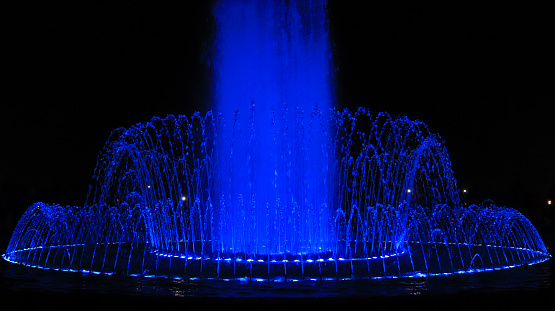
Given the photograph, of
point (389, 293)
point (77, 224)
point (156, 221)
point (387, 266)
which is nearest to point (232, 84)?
point (156, 221)

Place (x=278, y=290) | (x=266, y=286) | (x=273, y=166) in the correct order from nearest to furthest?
(x=278, y=290) → (x=266, y=286) → (x=273, y=166)

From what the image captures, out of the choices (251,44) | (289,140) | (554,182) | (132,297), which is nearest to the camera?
(132,297)

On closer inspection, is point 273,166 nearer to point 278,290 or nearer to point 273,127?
point 273,127

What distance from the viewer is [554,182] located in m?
43.3

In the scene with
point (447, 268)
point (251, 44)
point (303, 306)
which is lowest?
point (303, 306)

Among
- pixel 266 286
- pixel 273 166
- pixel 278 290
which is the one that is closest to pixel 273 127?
pixel 273 166

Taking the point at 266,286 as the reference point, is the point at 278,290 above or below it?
below

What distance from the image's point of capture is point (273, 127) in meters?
17.8

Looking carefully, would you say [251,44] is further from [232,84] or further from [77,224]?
[77,224]

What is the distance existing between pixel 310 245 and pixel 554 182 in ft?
109

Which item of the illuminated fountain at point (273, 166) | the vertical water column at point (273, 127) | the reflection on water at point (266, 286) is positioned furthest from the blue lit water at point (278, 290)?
the vertical water column at point (273, 127)

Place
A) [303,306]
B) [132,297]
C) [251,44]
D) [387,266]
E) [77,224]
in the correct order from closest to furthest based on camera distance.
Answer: [303,306] → [132,297] → [387,266] → [251,44] → [77,224]

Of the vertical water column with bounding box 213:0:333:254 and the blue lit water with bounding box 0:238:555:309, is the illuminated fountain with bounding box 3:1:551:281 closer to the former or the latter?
the vertical water column with bounding box 213:0:333:254

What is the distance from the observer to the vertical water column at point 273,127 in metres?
16.9
